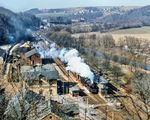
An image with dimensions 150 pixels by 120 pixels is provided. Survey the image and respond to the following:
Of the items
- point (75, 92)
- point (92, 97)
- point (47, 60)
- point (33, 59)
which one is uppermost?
point (75, 92)

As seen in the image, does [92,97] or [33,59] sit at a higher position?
[92,97]

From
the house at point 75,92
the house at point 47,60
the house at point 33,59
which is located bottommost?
the house at point 47,60

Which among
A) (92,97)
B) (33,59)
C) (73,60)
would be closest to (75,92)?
(92,97)

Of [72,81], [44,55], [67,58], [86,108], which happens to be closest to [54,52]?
[44,55]

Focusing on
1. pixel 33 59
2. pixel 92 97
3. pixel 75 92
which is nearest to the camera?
pixel 92 97

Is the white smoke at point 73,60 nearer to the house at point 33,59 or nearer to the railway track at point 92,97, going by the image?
the railway track at point 92,97

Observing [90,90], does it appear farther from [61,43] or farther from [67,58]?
[61,43]

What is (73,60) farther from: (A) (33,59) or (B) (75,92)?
(B) (75,92)

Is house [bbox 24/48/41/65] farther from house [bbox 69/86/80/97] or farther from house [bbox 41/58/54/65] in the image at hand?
house [bbox 69/86/80/97]

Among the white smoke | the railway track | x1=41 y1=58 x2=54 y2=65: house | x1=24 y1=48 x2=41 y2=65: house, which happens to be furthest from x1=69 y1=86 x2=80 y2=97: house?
x1=41 y1=58 x2=54 y2=65: house

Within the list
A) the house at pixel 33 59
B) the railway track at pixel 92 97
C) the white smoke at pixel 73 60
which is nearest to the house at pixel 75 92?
the railway track at pixel 92 97

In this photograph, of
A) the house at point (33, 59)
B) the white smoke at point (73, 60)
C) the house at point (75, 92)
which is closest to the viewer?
the house at point (75, 92)
